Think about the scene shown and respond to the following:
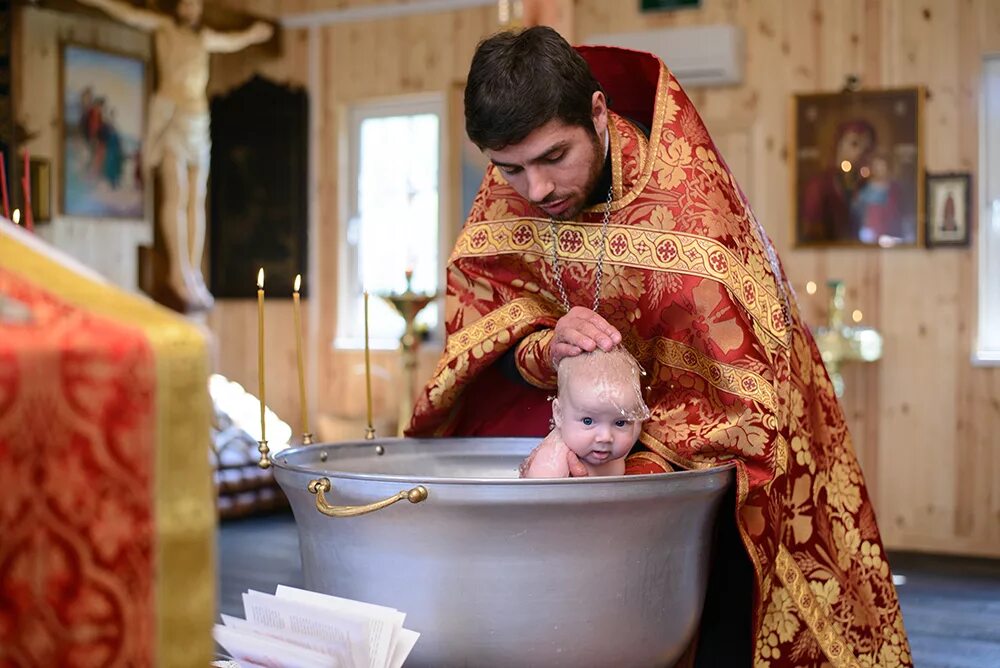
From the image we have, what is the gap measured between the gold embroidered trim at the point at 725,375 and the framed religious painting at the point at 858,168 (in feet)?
14.8

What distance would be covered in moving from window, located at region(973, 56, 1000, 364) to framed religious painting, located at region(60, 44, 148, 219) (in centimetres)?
508

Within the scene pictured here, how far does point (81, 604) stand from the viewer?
2.23 feet

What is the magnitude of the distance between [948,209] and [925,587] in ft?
6.30

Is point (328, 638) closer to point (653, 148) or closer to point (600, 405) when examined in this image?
point (600, 405)

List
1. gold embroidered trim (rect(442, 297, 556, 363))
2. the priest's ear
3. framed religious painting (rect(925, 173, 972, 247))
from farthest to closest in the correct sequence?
1. framed religious painting (rect(925, 173, 972, 247))
2. gold embroidered trim (rect(442, 297, 556, 363))
3. the priest's ear

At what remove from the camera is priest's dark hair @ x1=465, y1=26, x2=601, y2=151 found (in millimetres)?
1607

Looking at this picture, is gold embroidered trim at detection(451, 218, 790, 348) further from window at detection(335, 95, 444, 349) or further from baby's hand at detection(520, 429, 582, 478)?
window at detection(335, 95, 444, 349)

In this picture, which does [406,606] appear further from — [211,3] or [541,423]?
[211,3]

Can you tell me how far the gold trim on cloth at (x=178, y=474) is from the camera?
685 mm

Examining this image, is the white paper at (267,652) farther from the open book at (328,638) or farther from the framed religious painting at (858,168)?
the framed religious painting at (858,168)

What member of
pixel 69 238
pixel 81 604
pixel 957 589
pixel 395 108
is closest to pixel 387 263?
pixel 395 108

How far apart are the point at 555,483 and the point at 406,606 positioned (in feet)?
0.87

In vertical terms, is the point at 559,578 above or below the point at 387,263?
below

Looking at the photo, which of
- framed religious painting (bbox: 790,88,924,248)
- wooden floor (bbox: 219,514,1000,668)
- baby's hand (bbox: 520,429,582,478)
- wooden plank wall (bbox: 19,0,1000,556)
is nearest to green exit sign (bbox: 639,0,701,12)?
wooden plank wall (bbox: 19,0,1000,556)
